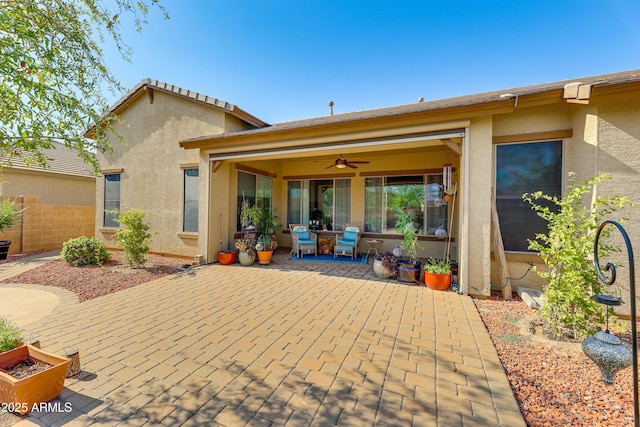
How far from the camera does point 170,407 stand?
7.04 feet

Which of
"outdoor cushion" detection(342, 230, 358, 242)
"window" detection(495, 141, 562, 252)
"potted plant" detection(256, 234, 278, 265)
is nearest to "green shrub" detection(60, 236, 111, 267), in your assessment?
"potted plant" detection(256, 234, 278, 265)

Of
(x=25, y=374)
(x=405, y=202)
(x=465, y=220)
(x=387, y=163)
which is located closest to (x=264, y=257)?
(x=405, y=202)

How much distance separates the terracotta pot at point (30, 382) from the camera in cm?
203

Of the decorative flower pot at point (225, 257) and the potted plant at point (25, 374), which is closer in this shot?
the potted plant at point (25, 374)

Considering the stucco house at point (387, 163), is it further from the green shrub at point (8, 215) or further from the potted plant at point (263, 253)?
the green shrub at point (8, 215)

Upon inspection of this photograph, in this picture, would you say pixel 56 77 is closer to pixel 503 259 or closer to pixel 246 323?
pixel 246 323

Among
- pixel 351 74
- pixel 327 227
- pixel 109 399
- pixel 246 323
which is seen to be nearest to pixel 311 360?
pixel 246 323

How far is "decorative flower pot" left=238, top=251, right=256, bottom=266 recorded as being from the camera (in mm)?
7394

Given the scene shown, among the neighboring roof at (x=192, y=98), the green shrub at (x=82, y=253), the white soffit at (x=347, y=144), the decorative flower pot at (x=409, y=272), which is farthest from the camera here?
the neighboring roof at (x=192, y=98)

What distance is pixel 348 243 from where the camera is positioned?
331 inches

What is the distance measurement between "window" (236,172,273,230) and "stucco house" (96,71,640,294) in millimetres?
55

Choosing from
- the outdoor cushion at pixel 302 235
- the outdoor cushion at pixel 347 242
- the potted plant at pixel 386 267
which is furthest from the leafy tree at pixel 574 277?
the outdoor cushion at pixel 302 235

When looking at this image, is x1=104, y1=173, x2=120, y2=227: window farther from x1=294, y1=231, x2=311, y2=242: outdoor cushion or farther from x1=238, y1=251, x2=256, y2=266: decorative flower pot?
x1=294, y1=231, x2=311, y2=242: outdoor cushion

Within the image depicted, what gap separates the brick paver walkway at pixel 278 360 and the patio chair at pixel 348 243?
11.1 feet
